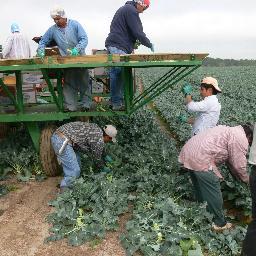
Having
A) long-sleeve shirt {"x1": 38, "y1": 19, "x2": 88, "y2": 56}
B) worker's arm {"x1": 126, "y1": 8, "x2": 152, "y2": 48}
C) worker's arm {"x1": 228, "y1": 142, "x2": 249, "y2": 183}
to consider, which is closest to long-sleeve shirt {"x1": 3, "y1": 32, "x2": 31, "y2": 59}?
long-sleeve shirt {"x1": 38, "y1": 19, "x2": 88, "y2": 56}

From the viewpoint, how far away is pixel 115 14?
7.37 metres

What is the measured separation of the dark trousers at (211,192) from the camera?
5.12 metres

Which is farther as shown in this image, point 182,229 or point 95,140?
point 95,140

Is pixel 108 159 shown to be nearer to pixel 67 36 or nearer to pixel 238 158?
pixel 67 36

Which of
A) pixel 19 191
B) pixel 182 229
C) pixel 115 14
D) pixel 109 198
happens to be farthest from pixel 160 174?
pixel 115 14

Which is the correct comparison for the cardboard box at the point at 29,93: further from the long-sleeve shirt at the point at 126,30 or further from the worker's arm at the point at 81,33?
the long-sleeve shirt at the point at 126,30

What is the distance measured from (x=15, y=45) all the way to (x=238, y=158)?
5.90 metres

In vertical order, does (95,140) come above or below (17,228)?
above

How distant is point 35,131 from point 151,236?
10.2ft

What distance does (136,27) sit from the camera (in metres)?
7.18

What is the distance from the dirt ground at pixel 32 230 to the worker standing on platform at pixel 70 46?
1500 millimetres

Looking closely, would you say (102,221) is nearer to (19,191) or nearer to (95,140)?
(95,140)

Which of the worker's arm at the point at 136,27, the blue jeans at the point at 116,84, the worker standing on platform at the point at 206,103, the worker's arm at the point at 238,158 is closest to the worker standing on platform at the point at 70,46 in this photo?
the blue jeans at the point at 116,84

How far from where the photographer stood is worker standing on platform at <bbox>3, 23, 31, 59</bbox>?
9086mm
